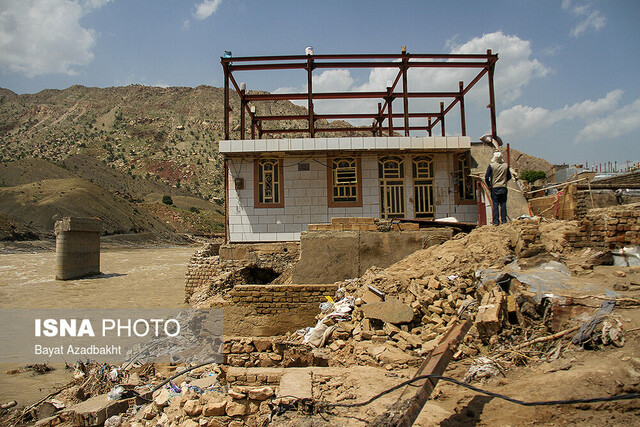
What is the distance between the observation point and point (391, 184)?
12836 mm

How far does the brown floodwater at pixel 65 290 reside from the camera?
25.9ft

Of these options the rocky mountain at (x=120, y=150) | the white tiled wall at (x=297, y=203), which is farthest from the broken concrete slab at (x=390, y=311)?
the rocky mountain at (x=120, y=150)

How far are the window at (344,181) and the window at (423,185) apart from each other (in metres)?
1.78

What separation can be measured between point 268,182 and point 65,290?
10.6 meters

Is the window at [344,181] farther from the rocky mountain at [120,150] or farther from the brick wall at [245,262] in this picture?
the rocky mountain at [120,150]

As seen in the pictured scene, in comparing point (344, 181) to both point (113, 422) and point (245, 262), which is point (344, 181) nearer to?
point (245, 262)

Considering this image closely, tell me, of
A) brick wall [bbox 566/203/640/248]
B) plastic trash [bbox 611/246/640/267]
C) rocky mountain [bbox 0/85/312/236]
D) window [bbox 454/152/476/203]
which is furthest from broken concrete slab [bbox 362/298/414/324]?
Result: rocky mountain [bbox 0/85/312/236]

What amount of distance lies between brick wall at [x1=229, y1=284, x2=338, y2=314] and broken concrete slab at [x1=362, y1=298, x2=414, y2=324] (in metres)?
1.86

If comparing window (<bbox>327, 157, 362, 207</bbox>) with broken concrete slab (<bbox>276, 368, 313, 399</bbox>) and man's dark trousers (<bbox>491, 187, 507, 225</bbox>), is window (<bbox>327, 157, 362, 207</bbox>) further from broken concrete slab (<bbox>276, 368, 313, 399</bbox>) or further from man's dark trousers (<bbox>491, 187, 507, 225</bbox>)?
broken concrete slab (<bbox>276, 368, 313, 399</bbox>)

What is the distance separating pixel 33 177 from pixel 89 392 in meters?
53.4

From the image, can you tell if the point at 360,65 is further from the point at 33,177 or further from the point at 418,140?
the point at 33,177

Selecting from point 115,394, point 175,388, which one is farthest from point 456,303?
point 115,394

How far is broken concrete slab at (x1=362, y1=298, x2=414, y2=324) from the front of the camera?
6.36 m

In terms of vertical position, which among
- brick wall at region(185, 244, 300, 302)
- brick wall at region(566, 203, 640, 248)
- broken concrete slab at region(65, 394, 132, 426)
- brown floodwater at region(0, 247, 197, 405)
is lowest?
broken concrete slab at region(65, 394, 132, 426)
